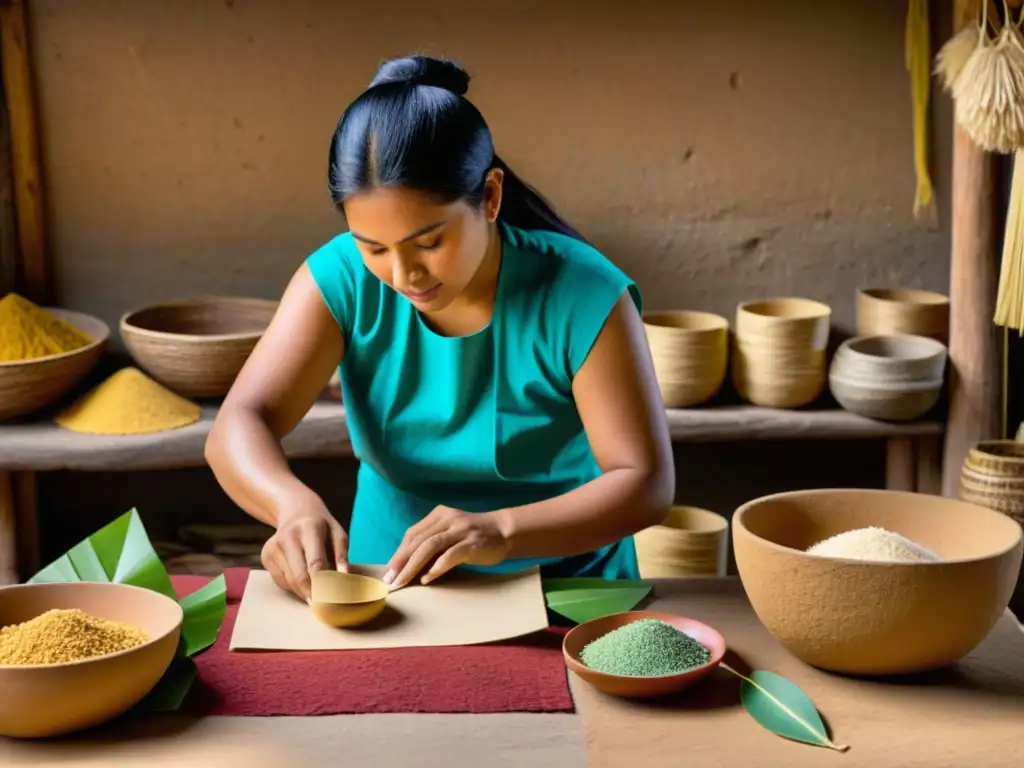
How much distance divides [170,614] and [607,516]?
61 cm

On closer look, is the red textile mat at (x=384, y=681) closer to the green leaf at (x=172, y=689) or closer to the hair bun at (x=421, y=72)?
the green leaf at (x=172, y=689)

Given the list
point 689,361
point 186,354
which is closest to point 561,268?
point 689,361

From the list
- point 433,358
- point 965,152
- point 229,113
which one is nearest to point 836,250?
point 965,152

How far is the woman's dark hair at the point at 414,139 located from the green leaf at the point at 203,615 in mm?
516

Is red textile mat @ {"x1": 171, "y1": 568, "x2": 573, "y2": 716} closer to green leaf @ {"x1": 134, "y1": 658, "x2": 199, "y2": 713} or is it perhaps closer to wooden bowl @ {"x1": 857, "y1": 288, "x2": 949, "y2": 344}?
green leaf @ {"x1": 134, "y1": 658, "x2": 199, "y2": 713}

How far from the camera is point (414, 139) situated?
5.55 feet

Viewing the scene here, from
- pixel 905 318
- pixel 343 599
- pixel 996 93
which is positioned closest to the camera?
pixel 343 599

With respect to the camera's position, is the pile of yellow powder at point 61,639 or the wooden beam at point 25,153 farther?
the wooden beam at point 25,153

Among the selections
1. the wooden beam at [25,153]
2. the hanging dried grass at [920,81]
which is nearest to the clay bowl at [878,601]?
the hanging dried grass at [920,81]

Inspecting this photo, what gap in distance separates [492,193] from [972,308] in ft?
5.67

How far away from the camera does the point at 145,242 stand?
346cm

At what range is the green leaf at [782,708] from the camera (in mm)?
1373

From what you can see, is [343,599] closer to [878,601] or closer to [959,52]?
[878,601]

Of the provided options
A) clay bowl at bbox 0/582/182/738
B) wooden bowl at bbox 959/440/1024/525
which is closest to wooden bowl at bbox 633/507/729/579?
wooden bowl at bbox 959/440/1024/525
